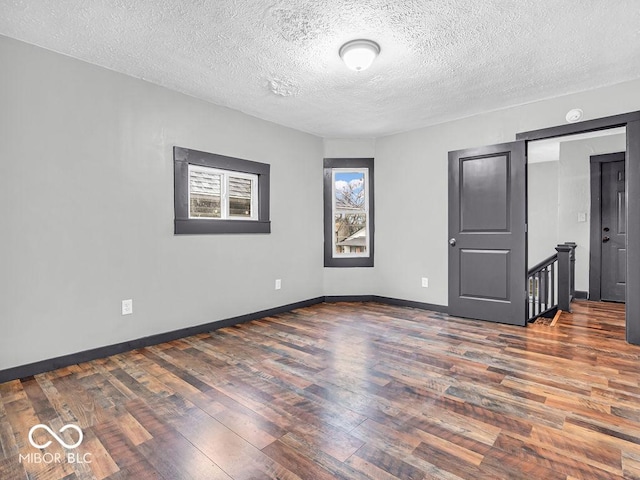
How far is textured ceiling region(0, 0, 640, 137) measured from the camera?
2146 millimetres

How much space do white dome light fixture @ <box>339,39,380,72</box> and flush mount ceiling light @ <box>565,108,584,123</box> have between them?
7.55 feet

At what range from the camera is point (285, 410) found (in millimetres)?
2004

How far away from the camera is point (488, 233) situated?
4.01 meters

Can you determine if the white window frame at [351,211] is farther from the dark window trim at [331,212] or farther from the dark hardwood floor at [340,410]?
the dark hardwood floor at [340,410]

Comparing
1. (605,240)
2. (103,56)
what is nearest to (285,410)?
(103,56)

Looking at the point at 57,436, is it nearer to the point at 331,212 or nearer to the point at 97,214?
the point at 97,214

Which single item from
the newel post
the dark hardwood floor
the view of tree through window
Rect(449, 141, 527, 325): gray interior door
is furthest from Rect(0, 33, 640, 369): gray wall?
the newel post

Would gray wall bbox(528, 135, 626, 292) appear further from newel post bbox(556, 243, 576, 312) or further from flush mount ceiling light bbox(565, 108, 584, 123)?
flush mount ceiling light bbox(565, 108, 584, 123)

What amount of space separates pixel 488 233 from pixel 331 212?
2.16 m

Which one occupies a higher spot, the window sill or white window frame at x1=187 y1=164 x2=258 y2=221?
white window frame at x1=187 y1=164 x2=258 y2=221

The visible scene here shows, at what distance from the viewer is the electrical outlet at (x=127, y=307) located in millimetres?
3008

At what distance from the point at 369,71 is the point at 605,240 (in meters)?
4.84

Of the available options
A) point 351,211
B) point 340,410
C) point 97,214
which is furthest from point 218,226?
point 340,410

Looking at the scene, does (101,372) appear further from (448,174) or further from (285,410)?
(448,174)
